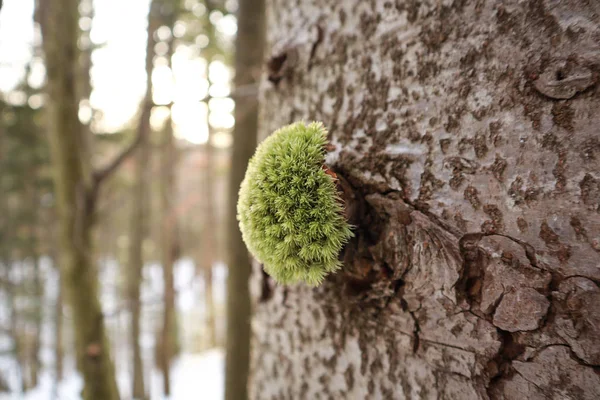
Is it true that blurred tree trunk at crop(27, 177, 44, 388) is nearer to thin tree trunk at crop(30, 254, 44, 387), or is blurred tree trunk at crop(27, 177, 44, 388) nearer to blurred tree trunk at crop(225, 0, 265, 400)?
thin tree trunk at crop(30, 254, 44, 387)

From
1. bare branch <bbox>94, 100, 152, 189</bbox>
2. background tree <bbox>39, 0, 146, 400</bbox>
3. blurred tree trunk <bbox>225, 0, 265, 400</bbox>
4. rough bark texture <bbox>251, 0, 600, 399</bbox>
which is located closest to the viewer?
rough bark texture <bbox>251, 0, 600, 399</bbox>

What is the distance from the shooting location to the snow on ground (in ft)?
29.5

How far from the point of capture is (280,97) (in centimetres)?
102

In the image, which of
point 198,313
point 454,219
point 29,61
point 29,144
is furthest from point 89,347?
point 198,313

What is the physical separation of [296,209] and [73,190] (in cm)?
239

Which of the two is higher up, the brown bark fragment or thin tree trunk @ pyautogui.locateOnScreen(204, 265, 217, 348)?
the brown bark fragment

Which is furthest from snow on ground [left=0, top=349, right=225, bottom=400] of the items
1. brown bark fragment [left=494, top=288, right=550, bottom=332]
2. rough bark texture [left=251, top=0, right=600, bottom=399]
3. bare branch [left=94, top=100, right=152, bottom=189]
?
brown bark fragment [left=494, top=288, right=550, bottom=332]

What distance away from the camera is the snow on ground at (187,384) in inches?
353

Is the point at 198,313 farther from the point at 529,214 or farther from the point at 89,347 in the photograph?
the point at 529,214

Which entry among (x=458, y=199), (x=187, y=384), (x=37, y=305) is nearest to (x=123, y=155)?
(x=458, y=199)

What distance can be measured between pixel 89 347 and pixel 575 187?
9.88ft

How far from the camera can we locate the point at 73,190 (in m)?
2.44

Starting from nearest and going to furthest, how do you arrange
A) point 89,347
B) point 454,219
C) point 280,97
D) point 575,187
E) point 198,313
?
point 575,187
point 454,219
point 280,97
point 89,347
point 198,313

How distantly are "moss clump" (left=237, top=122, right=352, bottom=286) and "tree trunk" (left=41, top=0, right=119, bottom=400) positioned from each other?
2.13 meters
